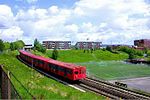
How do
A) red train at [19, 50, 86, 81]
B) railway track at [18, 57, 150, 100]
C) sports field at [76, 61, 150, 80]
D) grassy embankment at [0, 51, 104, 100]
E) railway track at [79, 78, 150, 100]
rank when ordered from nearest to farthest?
grassy embankment at [0, 51, 104, 100]
railway track at [79, 78, 150, 100]
railway track at [18, 57, 150, 100]
red train at [19, 50, 86, 81]
sports field at [76, 61, 150, 80]

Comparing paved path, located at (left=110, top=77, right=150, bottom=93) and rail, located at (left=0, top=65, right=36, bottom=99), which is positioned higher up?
rail, located at (left=0, top=65, right=36, bottom=99)

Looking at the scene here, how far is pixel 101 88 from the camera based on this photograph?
158ft

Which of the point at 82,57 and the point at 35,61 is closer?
the point at 35,61

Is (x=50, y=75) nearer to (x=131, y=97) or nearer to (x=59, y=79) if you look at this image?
(x=59, y=79)

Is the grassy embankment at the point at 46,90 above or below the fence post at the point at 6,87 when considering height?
below

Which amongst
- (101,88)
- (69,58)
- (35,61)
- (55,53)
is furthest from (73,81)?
(69,58)

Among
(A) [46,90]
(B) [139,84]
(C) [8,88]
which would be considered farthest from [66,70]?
(C) [8,88]

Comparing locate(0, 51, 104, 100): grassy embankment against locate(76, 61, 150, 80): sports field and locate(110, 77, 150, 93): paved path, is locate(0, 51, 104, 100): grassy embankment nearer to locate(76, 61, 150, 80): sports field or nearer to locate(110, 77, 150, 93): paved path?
locate(110, 77, 150, 93): paved path

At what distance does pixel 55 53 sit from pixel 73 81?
4526 inches

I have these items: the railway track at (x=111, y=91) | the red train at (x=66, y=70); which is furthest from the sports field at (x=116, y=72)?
the railway track at (x=111, y=91)

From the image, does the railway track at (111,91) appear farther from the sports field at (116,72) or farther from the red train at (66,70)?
the sports field at (116,72)

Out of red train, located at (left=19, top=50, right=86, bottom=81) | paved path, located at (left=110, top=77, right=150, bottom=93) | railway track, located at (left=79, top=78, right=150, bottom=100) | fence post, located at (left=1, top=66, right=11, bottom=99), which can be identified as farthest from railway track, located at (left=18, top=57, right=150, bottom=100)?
fence post, located at (left=1, top=66, right=11, bottom=99)

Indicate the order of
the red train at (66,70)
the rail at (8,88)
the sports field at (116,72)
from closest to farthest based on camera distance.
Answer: the rail at (8,88) → the red train at (66,70) → the sports field at (116,72)

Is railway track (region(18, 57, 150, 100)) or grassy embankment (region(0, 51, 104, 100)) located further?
railway track (region(18, 57, 150, 100))
